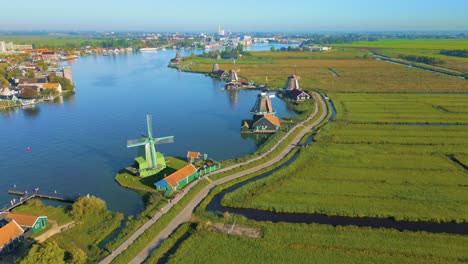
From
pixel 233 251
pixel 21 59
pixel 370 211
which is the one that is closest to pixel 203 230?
pixel 233 251

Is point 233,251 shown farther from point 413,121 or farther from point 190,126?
point 413,121

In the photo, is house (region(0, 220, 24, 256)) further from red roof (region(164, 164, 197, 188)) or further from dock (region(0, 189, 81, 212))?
red roof (region(164, 164, 197, 188))

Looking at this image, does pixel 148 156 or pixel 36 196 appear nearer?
pixel 36 196

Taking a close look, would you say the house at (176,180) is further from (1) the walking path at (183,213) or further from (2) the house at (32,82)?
(2) the house at (32,82)

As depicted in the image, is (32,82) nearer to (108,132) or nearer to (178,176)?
(108,132)

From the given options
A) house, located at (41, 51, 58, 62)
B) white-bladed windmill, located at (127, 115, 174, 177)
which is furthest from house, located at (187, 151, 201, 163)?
house, located at (41, 51, 58, 62)

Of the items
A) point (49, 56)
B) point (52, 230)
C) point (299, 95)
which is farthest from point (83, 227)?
point (49, 56)
